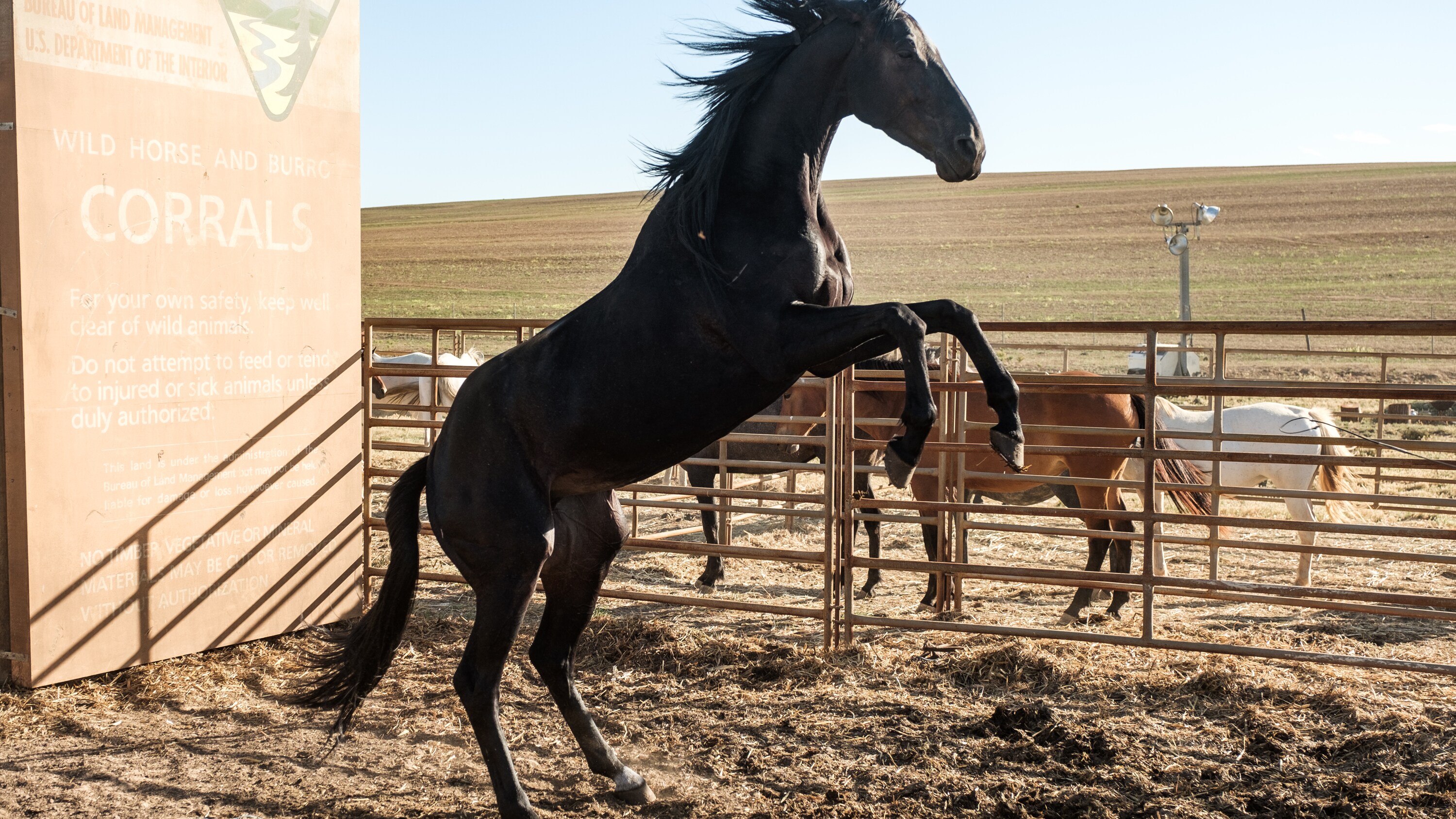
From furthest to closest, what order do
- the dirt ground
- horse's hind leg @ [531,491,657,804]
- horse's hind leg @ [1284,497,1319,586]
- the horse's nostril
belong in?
horse's hind leg @ [1284,497,1319,586], horse's hind leg @ [531,491,657,804], the dirt ground, the horse's nostril

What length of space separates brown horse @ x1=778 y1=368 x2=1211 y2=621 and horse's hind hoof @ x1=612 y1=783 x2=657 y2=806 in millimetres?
3599

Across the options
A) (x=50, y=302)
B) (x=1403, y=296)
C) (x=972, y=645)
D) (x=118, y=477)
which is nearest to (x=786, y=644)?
(x=972, y=645)

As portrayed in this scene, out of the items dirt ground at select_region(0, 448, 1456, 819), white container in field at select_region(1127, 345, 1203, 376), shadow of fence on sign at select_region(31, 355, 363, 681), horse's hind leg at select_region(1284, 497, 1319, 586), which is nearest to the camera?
dirt ground at select_region(0, 448, 1456, 819)

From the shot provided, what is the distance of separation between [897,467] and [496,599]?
4.70 feet

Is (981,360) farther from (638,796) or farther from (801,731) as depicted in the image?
(801,731)

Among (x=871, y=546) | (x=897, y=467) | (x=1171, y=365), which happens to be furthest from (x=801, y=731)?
(x=1171, y=365)

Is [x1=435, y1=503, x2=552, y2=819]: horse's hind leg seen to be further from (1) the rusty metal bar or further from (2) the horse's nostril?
(1) the rusty metal bar

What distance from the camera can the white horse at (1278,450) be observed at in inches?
295

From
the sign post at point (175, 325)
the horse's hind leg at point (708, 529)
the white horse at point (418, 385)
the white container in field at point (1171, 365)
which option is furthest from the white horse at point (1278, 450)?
the white container in field at point (1171, 365)

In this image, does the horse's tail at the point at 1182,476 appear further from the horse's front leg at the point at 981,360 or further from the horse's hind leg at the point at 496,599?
the horse's hind leg at the point at 496,599

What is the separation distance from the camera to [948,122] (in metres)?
3.01

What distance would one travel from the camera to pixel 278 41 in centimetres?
554

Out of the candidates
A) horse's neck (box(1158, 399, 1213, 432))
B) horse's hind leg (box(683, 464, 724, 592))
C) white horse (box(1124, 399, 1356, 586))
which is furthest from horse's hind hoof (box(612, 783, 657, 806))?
horse's neck (box(1158, 399, 1213, 432))

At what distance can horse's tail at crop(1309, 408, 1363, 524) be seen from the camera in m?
7.36
